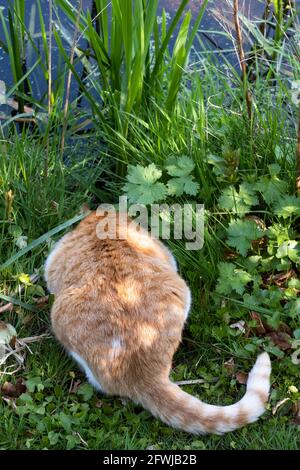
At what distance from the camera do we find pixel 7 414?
3.12 meters

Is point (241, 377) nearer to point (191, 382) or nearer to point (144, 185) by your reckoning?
point (191, 382)

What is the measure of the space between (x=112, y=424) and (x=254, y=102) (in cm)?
188

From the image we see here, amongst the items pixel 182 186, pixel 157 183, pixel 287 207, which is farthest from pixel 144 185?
pixel 287 207

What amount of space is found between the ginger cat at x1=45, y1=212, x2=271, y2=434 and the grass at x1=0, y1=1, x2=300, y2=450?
142mm

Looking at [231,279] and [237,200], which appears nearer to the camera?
[231,279]

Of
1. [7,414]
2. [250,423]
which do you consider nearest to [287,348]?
[250,423]

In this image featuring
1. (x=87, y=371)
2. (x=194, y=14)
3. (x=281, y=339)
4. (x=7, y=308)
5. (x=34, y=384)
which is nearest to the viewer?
(x=87, y=371)

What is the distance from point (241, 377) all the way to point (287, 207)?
2.82 feet

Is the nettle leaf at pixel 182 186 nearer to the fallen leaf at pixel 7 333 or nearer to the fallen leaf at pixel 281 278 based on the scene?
the fallen leaf at pixel 281 278

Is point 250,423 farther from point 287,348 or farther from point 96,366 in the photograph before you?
point 96,366

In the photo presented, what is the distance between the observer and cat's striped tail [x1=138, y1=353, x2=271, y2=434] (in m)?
2.94

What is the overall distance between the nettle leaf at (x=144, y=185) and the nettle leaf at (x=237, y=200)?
11.8 inches

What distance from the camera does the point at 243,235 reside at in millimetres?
3568

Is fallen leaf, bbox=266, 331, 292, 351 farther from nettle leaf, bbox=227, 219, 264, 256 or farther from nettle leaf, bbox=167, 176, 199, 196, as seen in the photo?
nettle leaf, bbox=167, 176, 199, 196
